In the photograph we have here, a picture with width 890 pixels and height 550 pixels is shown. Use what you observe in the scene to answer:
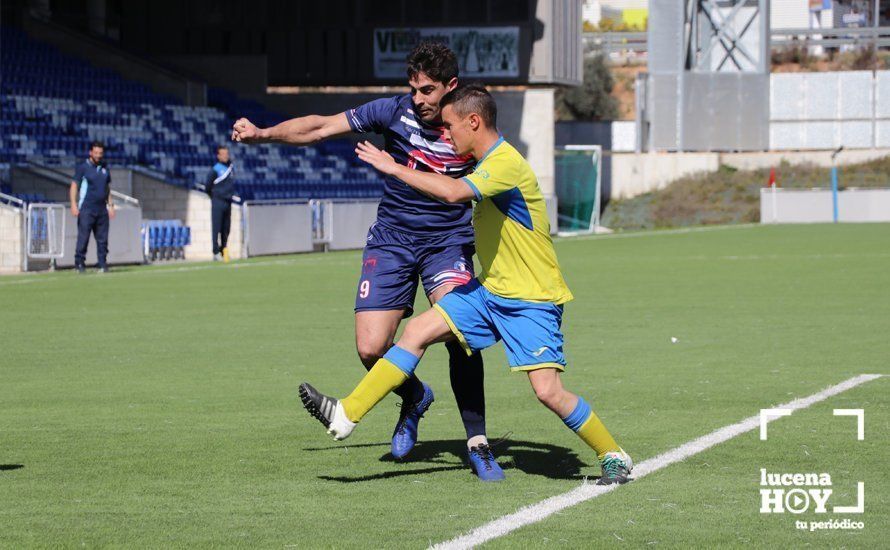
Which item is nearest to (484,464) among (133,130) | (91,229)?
(91,229)

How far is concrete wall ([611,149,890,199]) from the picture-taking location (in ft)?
193

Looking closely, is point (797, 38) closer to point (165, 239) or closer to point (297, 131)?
point (165, 239)

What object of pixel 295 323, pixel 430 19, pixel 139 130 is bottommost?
pixel 295 323

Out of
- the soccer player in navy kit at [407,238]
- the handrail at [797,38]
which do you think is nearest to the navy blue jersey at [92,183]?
the soccer player in navy kit at [407,238]

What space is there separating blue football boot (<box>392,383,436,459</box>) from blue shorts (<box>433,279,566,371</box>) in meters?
0.86

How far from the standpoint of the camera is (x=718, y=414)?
9.10m

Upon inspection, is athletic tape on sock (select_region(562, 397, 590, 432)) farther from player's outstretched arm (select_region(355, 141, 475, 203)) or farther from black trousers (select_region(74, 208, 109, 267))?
black trousers (select_region(74, 208, 109, 267))

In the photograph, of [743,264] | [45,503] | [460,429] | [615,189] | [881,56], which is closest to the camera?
[45,503]

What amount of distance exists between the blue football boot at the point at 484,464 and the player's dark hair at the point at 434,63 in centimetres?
180

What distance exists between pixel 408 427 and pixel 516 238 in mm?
1388

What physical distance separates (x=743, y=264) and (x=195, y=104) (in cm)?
1996

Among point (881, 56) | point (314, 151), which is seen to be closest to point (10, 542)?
point (314, 151)

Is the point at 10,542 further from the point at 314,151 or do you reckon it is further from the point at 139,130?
the point at 314,151

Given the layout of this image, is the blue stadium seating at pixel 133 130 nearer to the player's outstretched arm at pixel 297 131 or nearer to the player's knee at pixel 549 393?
the player's outstretched arm at pixel 297 131
